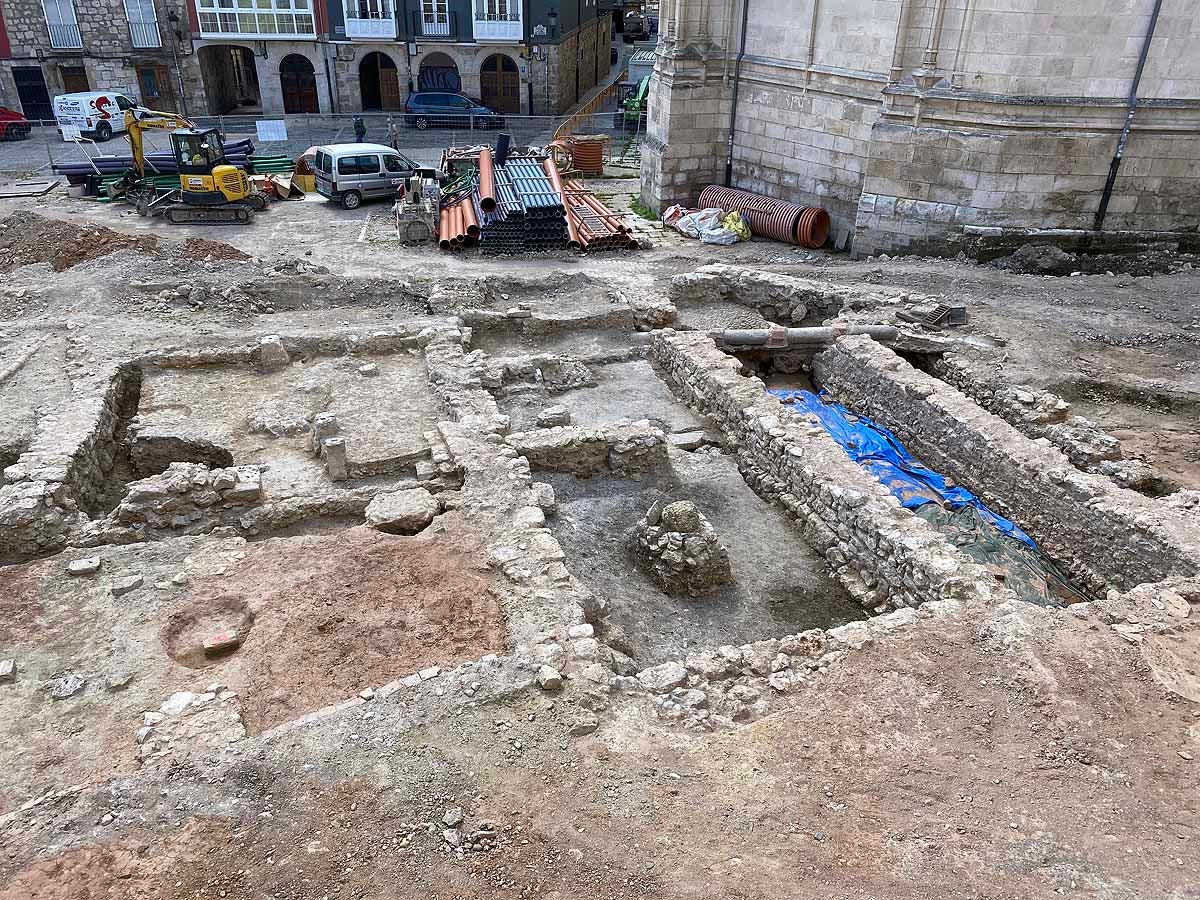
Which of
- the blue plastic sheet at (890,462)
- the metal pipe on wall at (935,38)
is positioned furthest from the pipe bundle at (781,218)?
the blue plastic sheet at (890,462)

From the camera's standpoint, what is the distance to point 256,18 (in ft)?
105

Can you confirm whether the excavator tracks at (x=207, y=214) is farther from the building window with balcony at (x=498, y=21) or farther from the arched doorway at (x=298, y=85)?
the arched doorway at (x=298, y=85)

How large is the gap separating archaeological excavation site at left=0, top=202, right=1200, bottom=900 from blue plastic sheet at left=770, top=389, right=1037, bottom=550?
0.25 feet

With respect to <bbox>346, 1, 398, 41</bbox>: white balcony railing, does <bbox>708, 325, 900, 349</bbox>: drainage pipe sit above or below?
below

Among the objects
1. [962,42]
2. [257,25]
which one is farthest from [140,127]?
[962,42]

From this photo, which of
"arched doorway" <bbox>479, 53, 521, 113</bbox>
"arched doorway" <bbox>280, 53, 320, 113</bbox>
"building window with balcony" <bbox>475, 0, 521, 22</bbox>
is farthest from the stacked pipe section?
"arched doorway" <bbox>280, 53, 320, 113</bbox>

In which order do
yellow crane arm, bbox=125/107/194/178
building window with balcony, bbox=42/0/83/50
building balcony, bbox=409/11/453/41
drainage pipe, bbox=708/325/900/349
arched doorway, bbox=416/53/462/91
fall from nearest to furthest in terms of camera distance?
drainage pipe, bbox=708/325/900/349 < yellow crane arm, bbox=125/107/194/178 < building window with balcony, bbox=42/0/83/50 < building balcony, bbox=409/11/453/41 < arched doorway, bbox=416/53/462/91

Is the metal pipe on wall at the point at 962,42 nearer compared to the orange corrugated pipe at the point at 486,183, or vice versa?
the metal pipe on wall at the point at 962,42

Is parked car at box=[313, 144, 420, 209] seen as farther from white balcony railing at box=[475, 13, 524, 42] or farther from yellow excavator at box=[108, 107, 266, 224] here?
white balcony railing at box=[475, 13, 524, 42]

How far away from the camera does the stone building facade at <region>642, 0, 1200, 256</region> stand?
15.2m

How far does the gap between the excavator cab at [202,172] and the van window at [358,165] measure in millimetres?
2508

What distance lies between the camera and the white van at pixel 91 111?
93.0ft

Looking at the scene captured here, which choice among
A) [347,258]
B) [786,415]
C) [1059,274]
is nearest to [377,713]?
[786,415]

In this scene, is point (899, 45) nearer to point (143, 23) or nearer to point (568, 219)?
point (568, 219)
